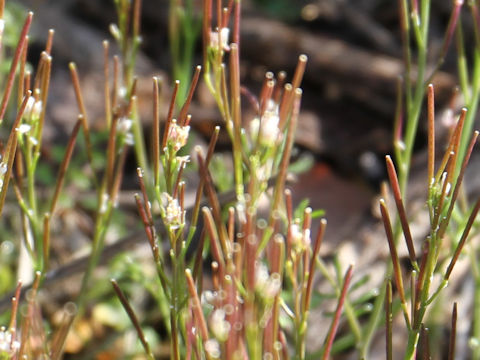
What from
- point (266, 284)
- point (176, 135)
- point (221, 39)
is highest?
point (221, 39)

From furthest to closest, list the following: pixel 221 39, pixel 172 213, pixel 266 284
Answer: pixel 221 39 < pixel 172 213 < pixel 266 284

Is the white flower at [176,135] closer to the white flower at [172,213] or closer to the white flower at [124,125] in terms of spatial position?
the white flower at [172,213]

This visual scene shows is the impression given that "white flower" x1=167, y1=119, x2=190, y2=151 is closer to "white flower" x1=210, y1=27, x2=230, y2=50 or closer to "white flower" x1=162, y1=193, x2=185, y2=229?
"white flower" x1=162, y1=193, x2=185, y2=229

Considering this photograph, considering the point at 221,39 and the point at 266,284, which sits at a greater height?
the point at 221,39

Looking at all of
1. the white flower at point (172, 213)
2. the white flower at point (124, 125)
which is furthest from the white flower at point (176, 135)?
the white flower at point (124, 125)


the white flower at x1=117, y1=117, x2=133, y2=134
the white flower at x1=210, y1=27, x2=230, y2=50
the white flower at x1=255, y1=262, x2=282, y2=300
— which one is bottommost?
the white flower at x1=255, y1=262, x2=282, y2=300

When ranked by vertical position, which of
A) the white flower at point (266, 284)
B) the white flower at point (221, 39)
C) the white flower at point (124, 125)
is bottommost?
the white flower at point (266, 284)

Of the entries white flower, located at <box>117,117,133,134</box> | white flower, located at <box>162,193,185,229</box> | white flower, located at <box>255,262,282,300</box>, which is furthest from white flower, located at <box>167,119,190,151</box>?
white flower, located at <box>117,117,133,134</box>

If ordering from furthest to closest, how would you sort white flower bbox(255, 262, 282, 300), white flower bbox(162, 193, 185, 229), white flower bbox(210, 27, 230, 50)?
white flower bbox(210, 27, 230, 50) < white flower bbox(162, 193, 185, 229) < white flower bbox(255, 262, 282, 300)

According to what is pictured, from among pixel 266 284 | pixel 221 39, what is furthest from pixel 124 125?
pixel 266 284

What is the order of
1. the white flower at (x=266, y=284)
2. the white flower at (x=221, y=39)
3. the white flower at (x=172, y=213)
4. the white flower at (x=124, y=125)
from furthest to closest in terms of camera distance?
the white flower at (x=124, y=125) → the white flower at (x=221, y=39) → the white flower at (x=172, y=213) → the white flower at (x=266, y=284)

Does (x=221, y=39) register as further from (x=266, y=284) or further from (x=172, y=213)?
(x=266, y=284)

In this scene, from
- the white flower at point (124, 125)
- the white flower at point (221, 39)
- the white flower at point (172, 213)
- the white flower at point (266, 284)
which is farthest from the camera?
the white flower at point (124, 125)
